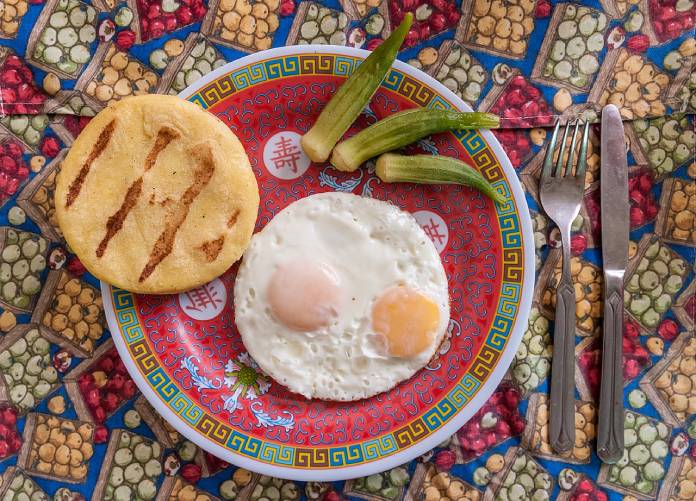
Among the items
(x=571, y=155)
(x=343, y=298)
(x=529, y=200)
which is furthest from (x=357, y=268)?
(x=571, y=155)

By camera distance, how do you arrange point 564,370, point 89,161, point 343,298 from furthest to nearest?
1. point 564,370
2. point 343,298
3. point 89,161

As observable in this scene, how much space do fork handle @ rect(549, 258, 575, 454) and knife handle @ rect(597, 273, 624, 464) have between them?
0.16 m

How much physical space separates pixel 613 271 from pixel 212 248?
203 cm

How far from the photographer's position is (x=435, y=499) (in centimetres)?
287

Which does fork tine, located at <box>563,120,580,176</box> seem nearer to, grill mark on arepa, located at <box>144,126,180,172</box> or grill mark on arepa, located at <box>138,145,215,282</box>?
grill mark on arepa, located at <box>138,145,215,282</box>

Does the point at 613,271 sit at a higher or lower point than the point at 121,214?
higher

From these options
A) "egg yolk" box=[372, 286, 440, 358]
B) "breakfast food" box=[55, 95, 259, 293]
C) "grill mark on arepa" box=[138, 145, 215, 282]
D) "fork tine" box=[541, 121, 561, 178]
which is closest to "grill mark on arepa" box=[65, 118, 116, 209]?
"breakfast food" box=[55, 95, 259, 293]

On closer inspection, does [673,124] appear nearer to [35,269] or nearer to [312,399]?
[312,399]

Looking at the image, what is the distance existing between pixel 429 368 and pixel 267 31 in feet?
6.38

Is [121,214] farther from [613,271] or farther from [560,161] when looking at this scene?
[613,271]

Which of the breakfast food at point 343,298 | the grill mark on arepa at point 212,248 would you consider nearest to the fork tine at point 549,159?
the breakfast food at point 343,298

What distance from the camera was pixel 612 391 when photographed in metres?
2.84

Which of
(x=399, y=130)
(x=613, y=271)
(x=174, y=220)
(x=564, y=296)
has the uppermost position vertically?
(x=399, y=130)

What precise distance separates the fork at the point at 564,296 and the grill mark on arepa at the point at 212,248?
1649 millimetres
